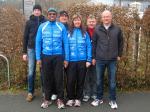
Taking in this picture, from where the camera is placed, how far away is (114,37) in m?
7.15

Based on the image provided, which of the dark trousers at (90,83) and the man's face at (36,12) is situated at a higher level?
the man's face at (36,12)

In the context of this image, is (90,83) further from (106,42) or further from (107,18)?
(107,18)

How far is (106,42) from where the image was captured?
7148mm

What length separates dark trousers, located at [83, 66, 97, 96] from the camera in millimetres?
7738

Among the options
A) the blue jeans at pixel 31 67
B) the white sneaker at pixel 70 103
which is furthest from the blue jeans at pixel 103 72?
the blue jeans at pixel 31 67

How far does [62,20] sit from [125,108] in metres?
2.38

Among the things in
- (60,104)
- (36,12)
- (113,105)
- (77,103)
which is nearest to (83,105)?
(77,103)

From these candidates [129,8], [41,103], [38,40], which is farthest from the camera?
[129,8]

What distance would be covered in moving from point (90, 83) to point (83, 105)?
0.56m

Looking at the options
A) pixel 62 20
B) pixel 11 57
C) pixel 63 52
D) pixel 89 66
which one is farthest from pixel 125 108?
pixel 11 57

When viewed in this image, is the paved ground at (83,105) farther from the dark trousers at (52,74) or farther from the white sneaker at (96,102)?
the dark trousers at (52,74)

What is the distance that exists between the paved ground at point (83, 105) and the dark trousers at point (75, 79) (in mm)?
313

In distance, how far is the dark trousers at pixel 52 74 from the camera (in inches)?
282

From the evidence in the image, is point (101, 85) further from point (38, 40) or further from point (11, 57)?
point (11, 57)
